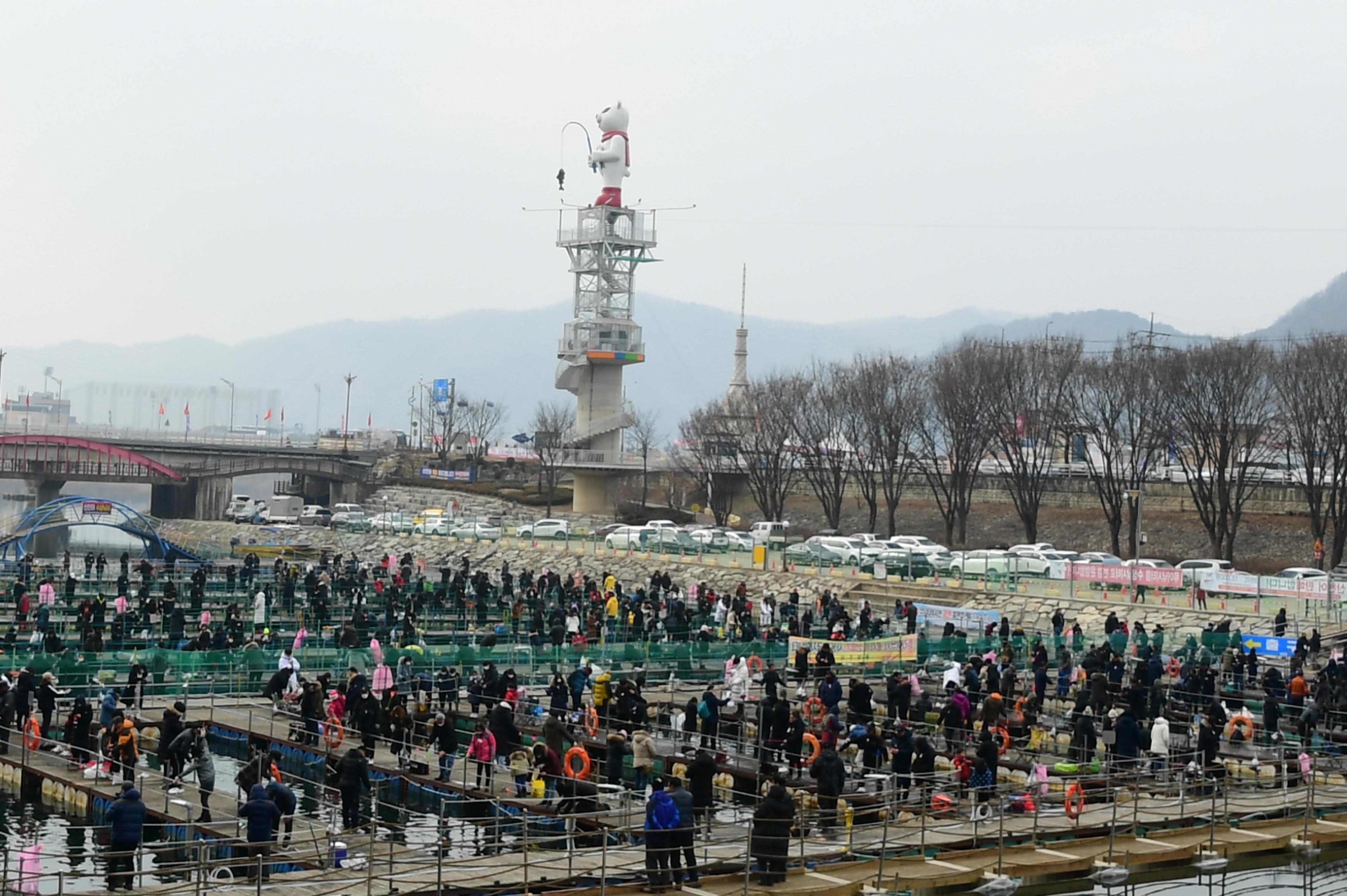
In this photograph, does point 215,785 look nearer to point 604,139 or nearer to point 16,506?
point 604,139

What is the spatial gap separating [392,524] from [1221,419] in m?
43.2

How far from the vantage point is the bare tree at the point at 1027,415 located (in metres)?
67.6

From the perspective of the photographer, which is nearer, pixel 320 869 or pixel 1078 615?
pixel 320 869

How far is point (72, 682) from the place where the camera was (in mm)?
29906

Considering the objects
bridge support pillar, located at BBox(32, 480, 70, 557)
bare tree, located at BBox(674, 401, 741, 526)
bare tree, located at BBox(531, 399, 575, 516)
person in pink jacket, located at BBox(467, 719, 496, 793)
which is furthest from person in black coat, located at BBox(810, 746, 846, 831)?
bridge support pillar, located at BBox(32, 480, 70, 557)

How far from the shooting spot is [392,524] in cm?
8100

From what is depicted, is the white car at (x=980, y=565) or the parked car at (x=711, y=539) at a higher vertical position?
the parked car at (x=711, y=539)

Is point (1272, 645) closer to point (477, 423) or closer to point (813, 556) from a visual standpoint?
point (813, 556)

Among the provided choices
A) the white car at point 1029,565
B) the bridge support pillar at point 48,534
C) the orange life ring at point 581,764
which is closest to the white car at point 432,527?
the bridge support pillar at point 48,534

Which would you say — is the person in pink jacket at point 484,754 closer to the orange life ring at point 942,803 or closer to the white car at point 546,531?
the orange life ring at point 942,803

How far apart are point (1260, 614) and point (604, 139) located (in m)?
57.1

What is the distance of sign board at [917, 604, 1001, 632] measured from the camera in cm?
4150


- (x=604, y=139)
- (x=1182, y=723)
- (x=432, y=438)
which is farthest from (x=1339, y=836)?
(x=432, y=438)

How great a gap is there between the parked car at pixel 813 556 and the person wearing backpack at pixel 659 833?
3766 centimetres
